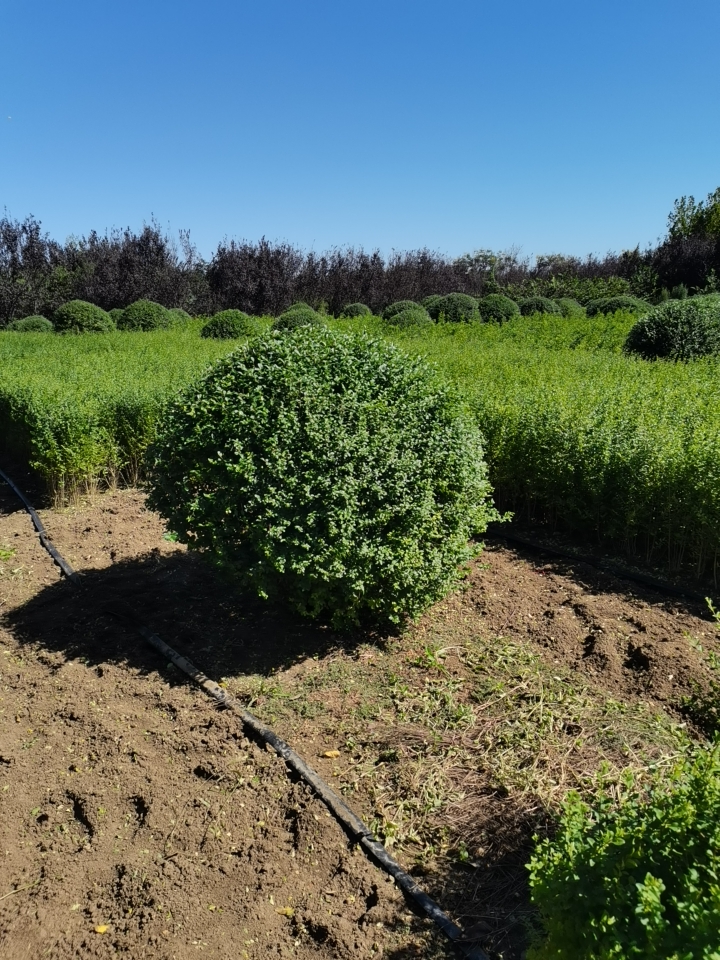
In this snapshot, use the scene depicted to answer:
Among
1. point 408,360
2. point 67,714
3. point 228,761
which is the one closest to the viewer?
point 228,761

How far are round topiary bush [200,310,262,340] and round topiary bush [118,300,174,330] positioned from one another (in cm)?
302

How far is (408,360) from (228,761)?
2.51 metres

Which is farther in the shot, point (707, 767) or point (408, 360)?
point (408, 360)

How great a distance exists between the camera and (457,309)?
854 inches

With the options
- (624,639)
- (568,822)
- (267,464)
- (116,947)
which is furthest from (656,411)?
(116,947)

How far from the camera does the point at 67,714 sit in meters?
3.57

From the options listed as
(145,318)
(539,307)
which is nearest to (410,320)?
(539,307)

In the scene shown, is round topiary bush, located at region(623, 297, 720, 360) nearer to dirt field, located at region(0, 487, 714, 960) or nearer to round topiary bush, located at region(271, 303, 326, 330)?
round topiary bush, located at region(271, 303, 326, 330)

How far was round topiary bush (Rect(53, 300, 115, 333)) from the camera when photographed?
1866 centimetres

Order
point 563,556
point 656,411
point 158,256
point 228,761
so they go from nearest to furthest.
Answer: point 228,761, point 563,556, point 656,411, point 158,256

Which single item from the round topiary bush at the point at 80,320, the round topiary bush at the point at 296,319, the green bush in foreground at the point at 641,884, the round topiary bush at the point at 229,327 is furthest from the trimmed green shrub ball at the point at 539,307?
the green bush in foreground at the point at 641,884

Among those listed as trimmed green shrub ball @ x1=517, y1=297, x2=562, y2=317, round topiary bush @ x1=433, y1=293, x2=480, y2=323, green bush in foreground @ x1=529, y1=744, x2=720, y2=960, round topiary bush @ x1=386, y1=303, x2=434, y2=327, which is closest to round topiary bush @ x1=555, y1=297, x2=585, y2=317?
trimmed green shrub ball @ x1=517, y1=297, x2=562, y2=317

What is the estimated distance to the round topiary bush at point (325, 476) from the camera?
3.68 m

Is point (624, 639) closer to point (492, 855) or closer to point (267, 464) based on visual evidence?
point (492, 855)
